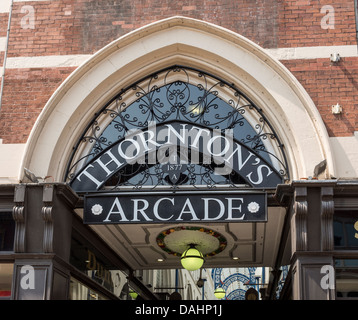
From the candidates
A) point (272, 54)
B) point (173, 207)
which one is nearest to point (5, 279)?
point (173, 207)

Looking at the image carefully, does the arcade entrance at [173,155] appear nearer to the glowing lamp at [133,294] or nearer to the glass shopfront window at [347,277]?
the glass shopfront window at [347,277]

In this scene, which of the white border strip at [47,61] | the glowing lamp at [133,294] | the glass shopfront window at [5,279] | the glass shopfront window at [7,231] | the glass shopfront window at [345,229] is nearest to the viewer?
the glass shopfront window at [345,229]

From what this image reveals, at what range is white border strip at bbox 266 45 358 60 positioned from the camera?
9117 mm

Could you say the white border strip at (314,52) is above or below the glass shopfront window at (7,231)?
above

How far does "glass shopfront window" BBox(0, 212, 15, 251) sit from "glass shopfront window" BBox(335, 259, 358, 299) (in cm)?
450

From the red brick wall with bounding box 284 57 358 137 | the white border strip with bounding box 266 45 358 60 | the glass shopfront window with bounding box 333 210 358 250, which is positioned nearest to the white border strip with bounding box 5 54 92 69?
the white border strip with bounding box 266 45 358 60

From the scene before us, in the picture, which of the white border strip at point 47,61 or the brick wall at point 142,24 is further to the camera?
the white border strip at point 47,61

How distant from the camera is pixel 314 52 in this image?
9.16 meters

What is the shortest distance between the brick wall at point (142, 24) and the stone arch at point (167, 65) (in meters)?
0.20

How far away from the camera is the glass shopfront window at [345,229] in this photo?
8102mm

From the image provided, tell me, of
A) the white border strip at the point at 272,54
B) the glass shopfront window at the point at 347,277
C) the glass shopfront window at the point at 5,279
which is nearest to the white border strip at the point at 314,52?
the white border strip at the point at 272,54

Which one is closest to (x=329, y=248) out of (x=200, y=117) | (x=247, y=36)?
(x=200, y=117)

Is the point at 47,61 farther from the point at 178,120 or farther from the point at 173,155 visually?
the point at 173,155

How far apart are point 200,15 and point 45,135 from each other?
3.07m
